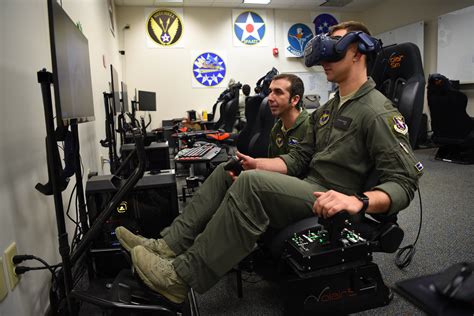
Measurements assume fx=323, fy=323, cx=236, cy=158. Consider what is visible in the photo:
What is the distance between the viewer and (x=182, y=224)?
128 centimetres

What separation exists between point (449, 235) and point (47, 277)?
7.57 ft

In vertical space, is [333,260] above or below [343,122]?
below

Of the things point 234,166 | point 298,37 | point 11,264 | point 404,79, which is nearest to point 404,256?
point 404,79

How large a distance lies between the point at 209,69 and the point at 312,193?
592 centimetres

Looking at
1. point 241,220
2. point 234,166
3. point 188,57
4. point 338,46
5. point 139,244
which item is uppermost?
point 188,57

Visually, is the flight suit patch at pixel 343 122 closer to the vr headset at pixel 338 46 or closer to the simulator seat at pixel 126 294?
the vr headset at pixel 338 46

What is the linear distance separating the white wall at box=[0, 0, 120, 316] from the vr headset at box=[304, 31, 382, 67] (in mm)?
1081

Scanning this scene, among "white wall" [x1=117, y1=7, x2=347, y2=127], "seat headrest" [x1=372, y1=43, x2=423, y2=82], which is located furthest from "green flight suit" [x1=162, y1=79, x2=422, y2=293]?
"white wall" [x1=117, y1=7, x2=347, y2=127]

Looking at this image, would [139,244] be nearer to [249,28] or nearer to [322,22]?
[249,28]

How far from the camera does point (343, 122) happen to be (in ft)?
4.13

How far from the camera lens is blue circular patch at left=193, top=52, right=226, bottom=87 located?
6.62 metres

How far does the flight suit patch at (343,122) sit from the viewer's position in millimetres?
1238

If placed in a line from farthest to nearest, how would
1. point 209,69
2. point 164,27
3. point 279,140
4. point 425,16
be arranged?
point 209,69 → point 164,27 → point 425,16 → point 279,140

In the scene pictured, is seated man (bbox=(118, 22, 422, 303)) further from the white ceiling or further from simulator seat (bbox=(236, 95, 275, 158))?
the white ceiling
